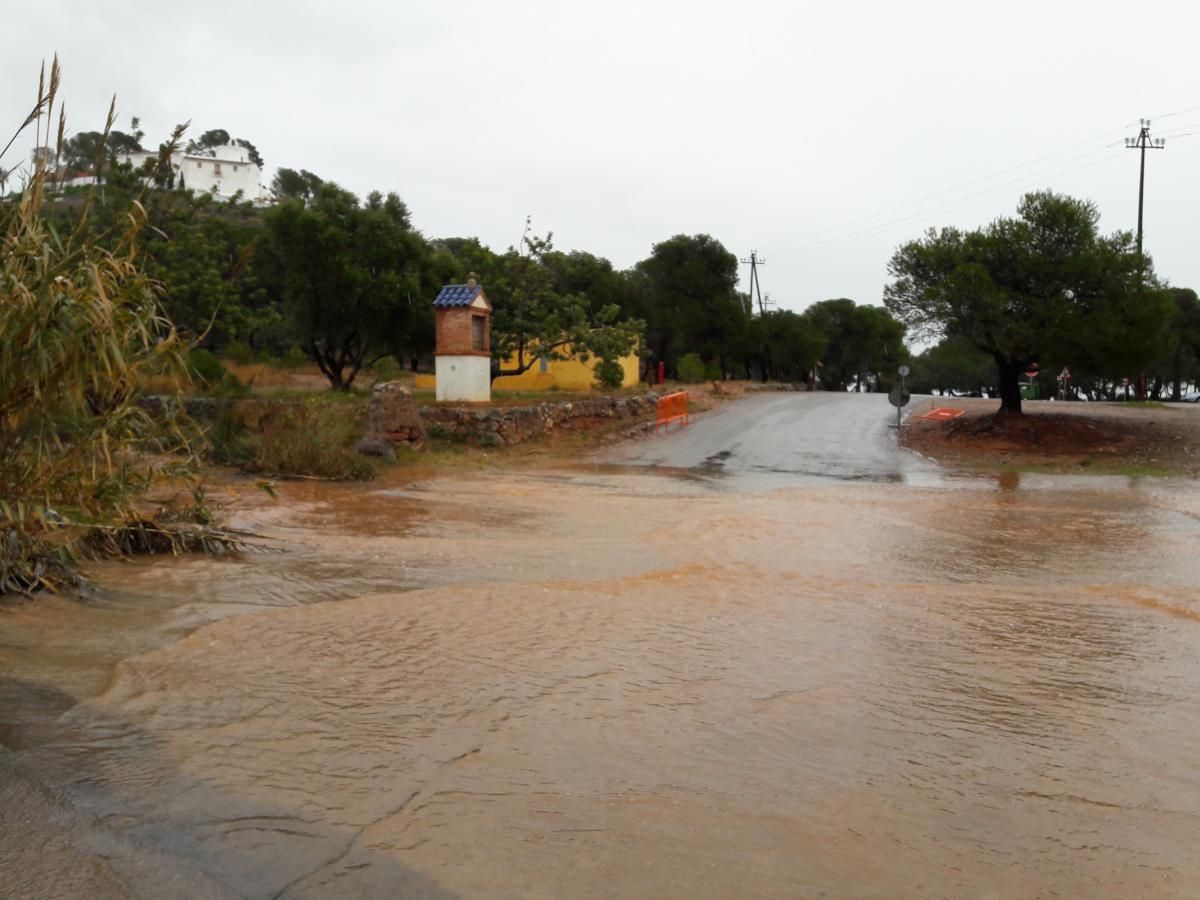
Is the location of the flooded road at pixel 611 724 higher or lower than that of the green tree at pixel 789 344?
lower

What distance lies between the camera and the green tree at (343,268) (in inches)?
1001

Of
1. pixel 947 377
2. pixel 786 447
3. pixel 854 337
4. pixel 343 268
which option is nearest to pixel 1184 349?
pixel 854 337

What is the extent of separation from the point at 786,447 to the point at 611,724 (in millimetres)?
19484

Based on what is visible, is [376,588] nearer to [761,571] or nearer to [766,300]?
[761,571]

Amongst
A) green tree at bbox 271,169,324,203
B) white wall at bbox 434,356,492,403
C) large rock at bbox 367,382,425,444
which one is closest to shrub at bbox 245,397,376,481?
large rock at bbox 367,382,425,444

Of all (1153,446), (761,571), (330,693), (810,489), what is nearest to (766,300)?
(1153,446)

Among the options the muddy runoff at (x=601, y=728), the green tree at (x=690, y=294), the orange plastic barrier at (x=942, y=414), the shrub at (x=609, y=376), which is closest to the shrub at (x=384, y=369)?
the shrub at (x=609, y=376)

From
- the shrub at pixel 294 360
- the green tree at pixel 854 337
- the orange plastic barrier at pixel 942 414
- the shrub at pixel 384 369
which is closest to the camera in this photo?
the shrub at pixel 384 369

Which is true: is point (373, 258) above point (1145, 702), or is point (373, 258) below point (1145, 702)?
above

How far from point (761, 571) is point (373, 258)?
18.7m

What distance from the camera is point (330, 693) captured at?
5543 millimetres

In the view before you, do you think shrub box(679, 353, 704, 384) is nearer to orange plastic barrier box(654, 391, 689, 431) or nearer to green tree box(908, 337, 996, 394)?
orange plastic barrier box(654, 391, 689, 431)

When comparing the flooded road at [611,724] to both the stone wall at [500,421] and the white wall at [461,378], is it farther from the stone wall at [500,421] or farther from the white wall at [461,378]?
the white wall at [461,378]

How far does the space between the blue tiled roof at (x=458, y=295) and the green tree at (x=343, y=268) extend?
2.24 m
